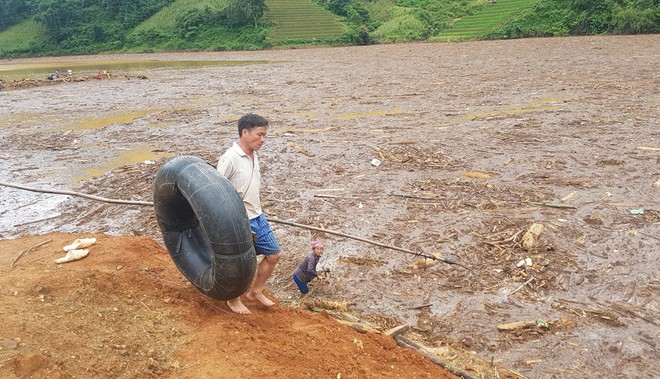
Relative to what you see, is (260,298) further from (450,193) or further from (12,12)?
(12,12)

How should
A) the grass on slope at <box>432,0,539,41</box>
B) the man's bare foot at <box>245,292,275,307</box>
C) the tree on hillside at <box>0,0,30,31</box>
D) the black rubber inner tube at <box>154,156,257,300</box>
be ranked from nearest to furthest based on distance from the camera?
the black rubber inner tube at <box>154,156,257,300</box> < the man's bare foot at <box>245,292,275,307</box> < the grass on slope at <box>432,0,539,41</box> < the tree on hillside at <box>0,0,30,31</box>

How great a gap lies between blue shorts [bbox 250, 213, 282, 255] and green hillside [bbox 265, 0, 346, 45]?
50560mm

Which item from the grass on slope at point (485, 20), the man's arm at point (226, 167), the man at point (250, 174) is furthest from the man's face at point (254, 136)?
the grass on slope at point (485, 20)

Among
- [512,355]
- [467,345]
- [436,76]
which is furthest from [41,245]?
[436,76]

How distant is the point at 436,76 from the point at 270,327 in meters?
19.4

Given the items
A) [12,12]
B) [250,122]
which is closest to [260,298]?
[250,122]

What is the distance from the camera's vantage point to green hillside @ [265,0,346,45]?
55125 millimetres

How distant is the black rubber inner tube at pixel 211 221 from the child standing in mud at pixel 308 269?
3.88ft

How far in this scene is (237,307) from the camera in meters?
4.45

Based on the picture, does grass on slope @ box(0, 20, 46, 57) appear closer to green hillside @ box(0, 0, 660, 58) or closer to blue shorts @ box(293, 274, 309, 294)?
green hillside @ box(0, 0, 660, 58)

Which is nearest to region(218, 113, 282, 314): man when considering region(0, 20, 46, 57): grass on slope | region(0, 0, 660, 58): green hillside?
region(0, 0, 660, 58): green hillside

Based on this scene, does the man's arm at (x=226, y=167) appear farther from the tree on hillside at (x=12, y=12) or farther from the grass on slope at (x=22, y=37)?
the tree on hillside at (x=12, y=12)

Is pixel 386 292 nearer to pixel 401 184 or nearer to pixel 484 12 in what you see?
pixel 401 184

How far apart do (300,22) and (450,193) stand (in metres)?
57.2
